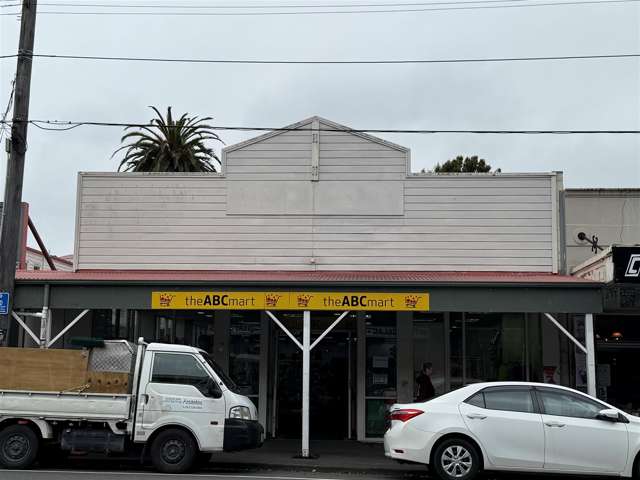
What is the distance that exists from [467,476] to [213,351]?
8212 millimetres

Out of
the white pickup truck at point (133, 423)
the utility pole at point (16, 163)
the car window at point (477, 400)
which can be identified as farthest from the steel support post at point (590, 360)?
the utility pole at point (16, 163)

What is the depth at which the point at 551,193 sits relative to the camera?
16.7 m

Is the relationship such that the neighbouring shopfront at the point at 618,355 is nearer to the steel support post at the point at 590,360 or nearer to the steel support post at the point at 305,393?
the steel support post at the point at 590,360

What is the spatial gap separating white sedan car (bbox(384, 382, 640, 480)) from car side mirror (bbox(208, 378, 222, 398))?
113 inches

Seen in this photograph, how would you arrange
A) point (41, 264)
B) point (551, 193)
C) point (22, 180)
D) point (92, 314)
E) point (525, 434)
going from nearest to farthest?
point (525, 434) → point (22, 180) → point (551, 193) → point (92, 314) → point (41, 264)

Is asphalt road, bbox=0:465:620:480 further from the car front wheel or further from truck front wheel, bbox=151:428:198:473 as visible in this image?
the car front wheel

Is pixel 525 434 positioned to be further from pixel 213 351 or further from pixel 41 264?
pixel 41 264

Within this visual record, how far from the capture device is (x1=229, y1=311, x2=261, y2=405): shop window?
17.1 metres

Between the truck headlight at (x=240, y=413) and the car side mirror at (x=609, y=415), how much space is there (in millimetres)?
5459

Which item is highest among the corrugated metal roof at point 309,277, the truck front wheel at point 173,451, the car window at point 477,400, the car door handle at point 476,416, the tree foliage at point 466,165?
the tree foliage at point 466,165

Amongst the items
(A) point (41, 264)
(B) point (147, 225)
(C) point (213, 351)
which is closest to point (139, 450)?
(C) point (213, 351)

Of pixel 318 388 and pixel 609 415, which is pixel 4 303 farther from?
pixel 609 415

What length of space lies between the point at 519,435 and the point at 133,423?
596 centimetres

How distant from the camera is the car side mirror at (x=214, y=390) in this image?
38.1 feet
